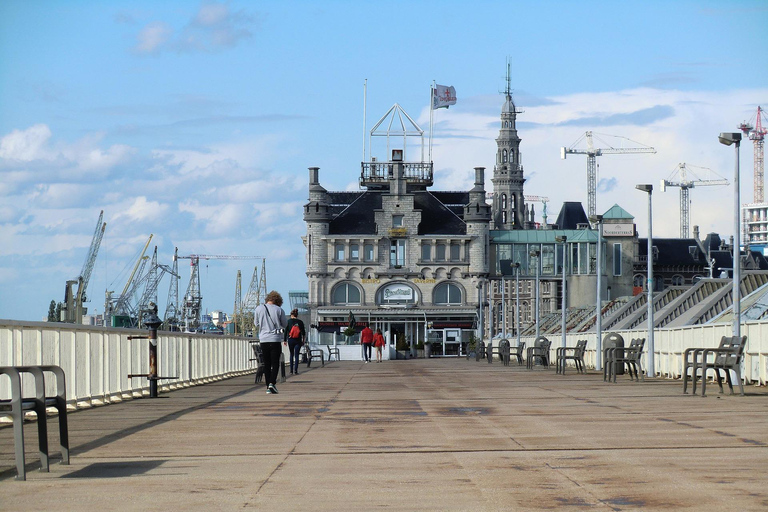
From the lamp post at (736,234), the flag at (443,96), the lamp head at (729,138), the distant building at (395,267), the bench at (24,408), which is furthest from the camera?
the flag at (443,96)

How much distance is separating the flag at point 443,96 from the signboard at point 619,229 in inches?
1008

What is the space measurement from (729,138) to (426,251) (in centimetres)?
10324

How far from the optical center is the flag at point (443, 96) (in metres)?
136

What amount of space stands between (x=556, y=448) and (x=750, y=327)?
13864 millimetres

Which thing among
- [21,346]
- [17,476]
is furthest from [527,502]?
[21,346]

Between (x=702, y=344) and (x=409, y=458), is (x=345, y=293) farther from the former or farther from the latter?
(x=409, y=458)

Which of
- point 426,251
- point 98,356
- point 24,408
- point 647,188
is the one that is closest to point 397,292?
point 426,251

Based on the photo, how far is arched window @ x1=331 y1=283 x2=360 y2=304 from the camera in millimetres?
127688

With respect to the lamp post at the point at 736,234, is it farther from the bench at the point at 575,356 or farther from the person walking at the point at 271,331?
the person walking at the point at 271,331

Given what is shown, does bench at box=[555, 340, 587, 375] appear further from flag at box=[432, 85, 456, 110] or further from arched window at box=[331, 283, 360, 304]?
flag at box=[432, 85, 456, 110]

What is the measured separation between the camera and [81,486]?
7891 mm

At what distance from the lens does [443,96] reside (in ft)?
450

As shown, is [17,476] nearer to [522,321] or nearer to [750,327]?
[750,327]

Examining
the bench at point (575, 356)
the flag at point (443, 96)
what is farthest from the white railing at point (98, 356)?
the flag at point (443, 96)
